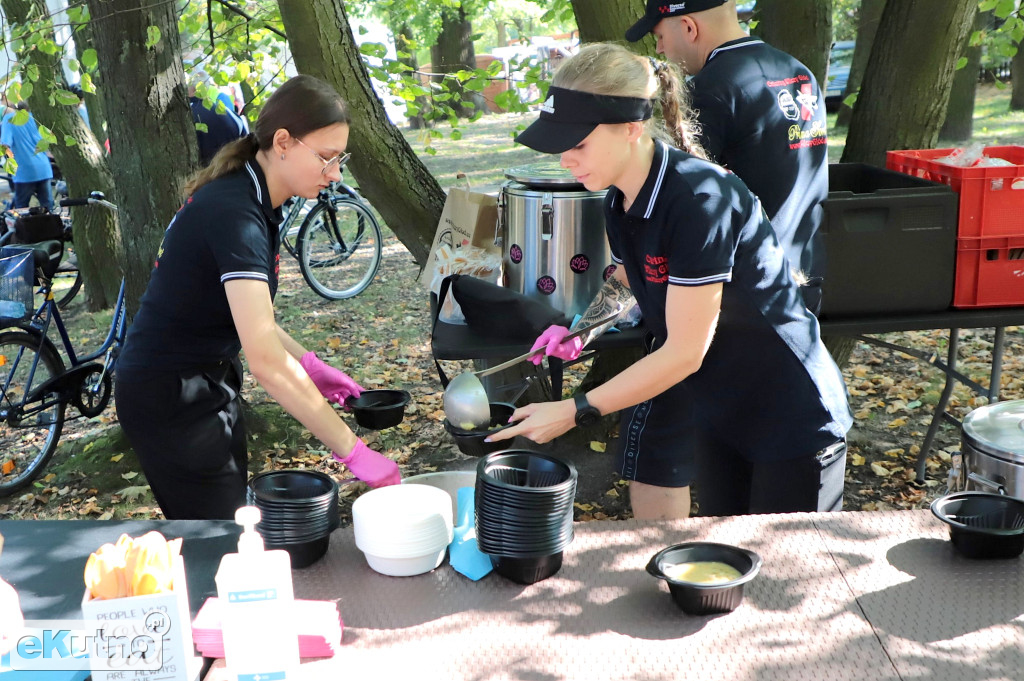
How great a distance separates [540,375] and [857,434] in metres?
1.76

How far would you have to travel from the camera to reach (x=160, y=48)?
4277 mm

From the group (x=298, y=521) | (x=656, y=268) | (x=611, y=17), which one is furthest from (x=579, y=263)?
(x=298, y=521)

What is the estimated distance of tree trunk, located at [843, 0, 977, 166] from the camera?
167 inches

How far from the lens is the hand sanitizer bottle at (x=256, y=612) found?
4.27ft

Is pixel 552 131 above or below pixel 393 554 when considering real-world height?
above

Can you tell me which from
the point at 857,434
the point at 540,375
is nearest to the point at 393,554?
the point at 540,375

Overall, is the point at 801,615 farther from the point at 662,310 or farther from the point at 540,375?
the point at 540,375

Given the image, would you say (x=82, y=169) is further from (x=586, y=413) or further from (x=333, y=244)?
(x=586, y=413)

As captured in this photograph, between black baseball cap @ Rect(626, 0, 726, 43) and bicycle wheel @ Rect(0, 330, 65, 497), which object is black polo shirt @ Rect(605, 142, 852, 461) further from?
bicycle wheel @ Rect(0, 330, 65, 497)

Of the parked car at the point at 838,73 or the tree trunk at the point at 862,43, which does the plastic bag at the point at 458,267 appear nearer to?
the tree trunk at the point at 862,43

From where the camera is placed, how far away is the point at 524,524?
169 cm

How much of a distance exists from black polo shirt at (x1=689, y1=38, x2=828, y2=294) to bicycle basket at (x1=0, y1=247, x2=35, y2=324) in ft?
11.4

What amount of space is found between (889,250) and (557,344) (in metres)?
1.44

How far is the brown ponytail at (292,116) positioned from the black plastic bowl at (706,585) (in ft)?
4.33
